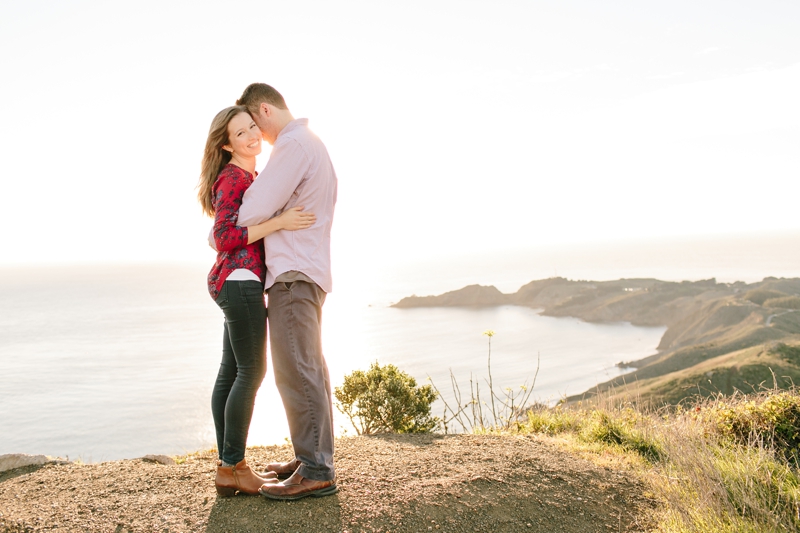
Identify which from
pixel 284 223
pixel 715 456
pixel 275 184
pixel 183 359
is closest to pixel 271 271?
pixel 284 223

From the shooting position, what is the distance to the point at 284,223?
3.20m

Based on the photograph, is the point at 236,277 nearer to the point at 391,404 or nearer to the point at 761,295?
the point at 391,404

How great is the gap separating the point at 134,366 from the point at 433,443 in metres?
71.7

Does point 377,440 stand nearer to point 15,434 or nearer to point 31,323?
point 15,434

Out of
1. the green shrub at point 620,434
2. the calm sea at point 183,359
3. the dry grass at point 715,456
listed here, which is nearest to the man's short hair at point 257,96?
the dry grass at point 715,456

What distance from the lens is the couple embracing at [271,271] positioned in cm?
317

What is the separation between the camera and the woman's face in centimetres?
328

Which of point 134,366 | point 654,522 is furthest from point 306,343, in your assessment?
point 134,366

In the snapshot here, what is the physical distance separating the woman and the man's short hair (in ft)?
0.35

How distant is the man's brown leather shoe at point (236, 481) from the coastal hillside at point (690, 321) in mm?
4303

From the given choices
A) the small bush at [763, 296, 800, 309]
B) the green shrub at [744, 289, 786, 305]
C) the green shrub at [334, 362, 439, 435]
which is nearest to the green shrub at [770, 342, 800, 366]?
the small bush at [763, 296, 800, 309]

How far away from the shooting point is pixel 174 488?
3783 mm

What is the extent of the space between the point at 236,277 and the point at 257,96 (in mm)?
1166

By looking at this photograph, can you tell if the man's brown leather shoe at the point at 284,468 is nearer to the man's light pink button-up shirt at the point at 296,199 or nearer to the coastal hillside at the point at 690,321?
the man's light pink button-up shirt at the point at 296,199
